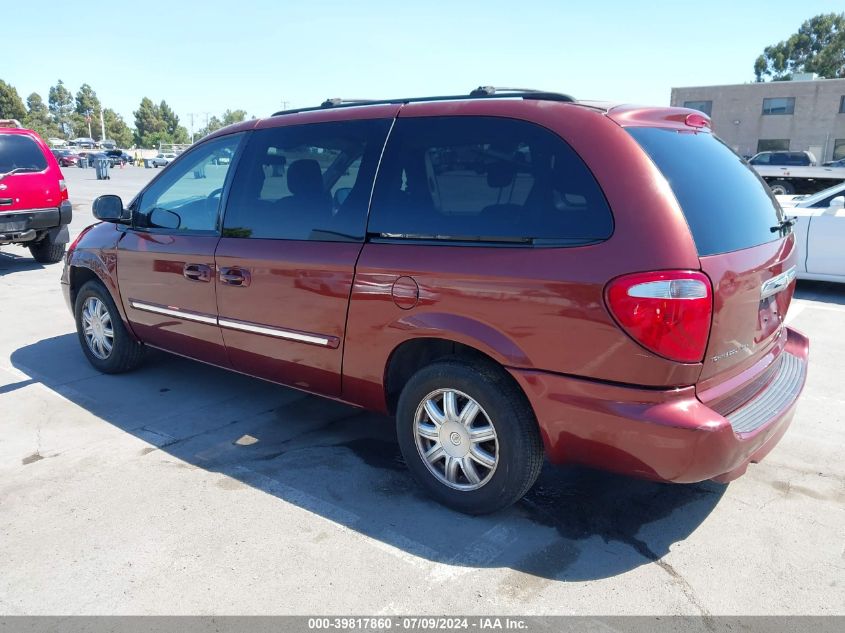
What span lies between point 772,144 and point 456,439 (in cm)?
5486

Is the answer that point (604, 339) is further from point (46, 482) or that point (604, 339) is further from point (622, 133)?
point (46, 482)

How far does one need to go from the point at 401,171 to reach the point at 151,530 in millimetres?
2083

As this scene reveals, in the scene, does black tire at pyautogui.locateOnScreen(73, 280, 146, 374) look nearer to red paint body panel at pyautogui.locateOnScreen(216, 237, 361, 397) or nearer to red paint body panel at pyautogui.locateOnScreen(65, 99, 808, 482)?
red paint body panel at pyautogui.locateOnScreen(216, 237, 361, 397)

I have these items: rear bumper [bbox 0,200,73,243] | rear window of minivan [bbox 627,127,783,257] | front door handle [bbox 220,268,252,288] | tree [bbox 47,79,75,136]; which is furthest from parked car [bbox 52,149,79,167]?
tree [bbox 47,79,75,136]

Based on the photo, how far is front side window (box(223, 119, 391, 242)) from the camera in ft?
11.4

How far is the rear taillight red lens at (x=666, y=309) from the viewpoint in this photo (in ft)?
8.29

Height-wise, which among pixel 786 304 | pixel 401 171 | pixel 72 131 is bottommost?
pixel 786 304

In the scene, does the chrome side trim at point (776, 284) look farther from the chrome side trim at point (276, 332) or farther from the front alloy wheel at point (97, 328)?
the front alloy wheel at point (97, 328)

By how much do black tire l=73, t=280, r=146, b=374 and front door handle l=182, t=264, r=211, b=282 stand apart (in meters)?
1.14

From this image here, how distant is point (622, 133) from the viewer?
2789mm

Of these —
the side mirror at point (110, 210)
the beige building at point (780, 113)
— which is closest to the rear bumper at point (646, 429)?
the side mirror at point (110, 210)

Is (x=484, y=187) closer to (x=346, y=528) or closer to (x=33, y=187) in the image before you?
(x=346, y=528)

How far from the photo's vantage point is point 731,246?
279cm
